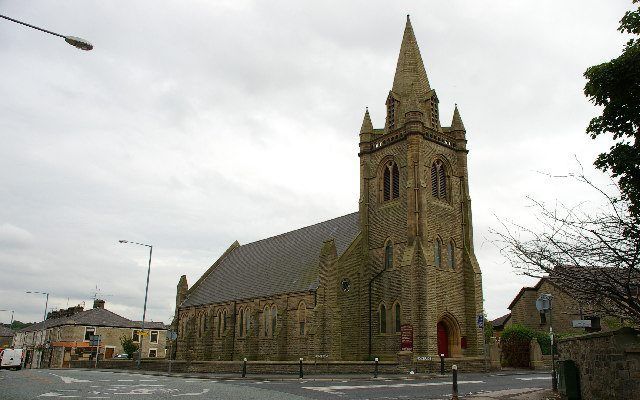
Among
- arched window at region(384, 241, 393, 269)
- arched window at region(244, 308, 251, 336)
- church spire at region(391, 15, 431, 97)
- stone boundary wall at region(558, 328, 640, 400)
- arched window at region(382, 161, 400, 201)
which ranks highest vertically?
church spire at region(391, 15, 431, 97)

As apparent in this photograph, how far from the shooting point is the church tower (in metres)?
32.6

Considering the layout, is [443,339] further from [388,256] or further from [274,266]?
[274,266]

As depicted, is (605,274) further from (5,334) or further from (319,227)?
(5,334)

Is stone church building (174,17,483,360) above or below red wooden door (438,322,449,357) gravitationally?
above

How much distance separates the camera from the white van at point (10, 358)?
4034 centimetres

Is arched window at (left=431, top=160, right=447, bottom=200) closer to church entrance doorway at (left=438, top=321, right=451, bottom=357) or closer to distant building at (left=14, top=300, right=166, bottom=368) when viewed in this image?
church entrance doorway at (left=438, top=321, right=451, bottom=357)

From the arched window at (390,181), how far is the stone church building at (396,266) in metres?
0.08

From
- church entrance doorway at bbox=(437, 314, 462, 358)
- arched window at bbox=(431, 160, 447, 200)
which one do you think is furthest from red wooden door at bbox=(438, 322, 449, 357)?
arched window at bbox=(431, 160, 447, 200)

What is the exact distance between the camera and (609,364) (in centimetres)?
1161

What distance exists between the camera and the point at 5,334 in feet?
358

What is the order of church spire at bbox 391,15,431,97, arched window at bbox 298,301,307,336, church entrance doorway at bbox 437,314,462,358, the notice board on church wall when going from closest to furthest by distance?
1. the notice board on church wall
2. church entrance doorway at bbox 437,314,462,358
3. arched window at bbox 298,301,307,336
4. church spire at bbox 391,15,431,97

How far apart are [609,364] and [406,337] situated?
65.4 feet

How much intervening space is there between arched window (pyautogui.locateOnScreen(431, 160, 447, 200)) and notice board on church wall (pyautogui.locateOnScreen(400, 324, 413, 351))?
32.4 feet

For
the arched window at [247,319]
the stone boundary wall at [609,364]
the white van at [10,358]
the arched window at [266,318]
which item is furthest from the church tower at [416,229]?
the white van at [10,358]
